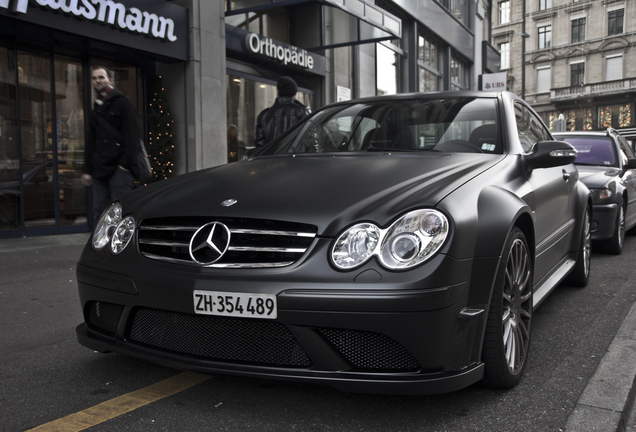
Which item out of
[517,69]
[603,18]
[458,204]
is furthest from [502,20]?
[458,204]

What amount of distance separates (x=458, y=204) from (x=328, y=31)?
1229 cm

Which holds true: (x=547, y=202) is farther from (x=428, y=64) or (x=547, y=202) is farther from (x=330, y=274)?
(x=428, y=64)

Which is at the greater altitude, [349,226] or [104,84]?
[104,84]

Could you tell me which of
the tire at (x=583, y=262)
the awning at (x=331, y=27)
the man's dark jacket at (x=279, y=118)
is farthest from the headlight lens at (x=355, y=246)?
the awning at (x=331, y=27)

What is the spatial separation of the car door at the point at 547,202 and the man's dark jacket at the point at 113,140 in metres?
3.22

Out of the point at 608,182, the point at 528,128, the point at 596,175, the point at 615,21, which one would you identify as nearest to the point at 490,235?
the point at 528,128

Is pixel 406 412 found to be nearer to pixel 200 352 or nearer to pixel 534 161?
pixel 200 352

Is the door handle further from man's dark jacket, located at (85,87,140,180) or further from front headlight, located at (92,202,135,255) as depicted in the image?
man's dark jacket, located at (85,87,140,180)

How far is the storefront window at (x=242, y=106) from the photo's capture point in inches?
473

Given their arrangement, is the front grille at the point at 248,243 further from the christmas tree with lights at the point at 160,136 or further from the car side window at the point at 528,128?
the christmas tree with lights at the point at 160,136

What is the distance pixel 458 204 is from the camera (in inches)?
94.3

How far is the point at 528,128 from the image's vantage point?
4055mm

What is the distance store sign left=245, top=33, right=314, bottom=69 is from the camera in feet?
38.8

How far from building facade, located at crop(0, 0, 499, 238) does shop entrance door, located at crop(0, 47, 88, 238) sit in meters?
0.01
